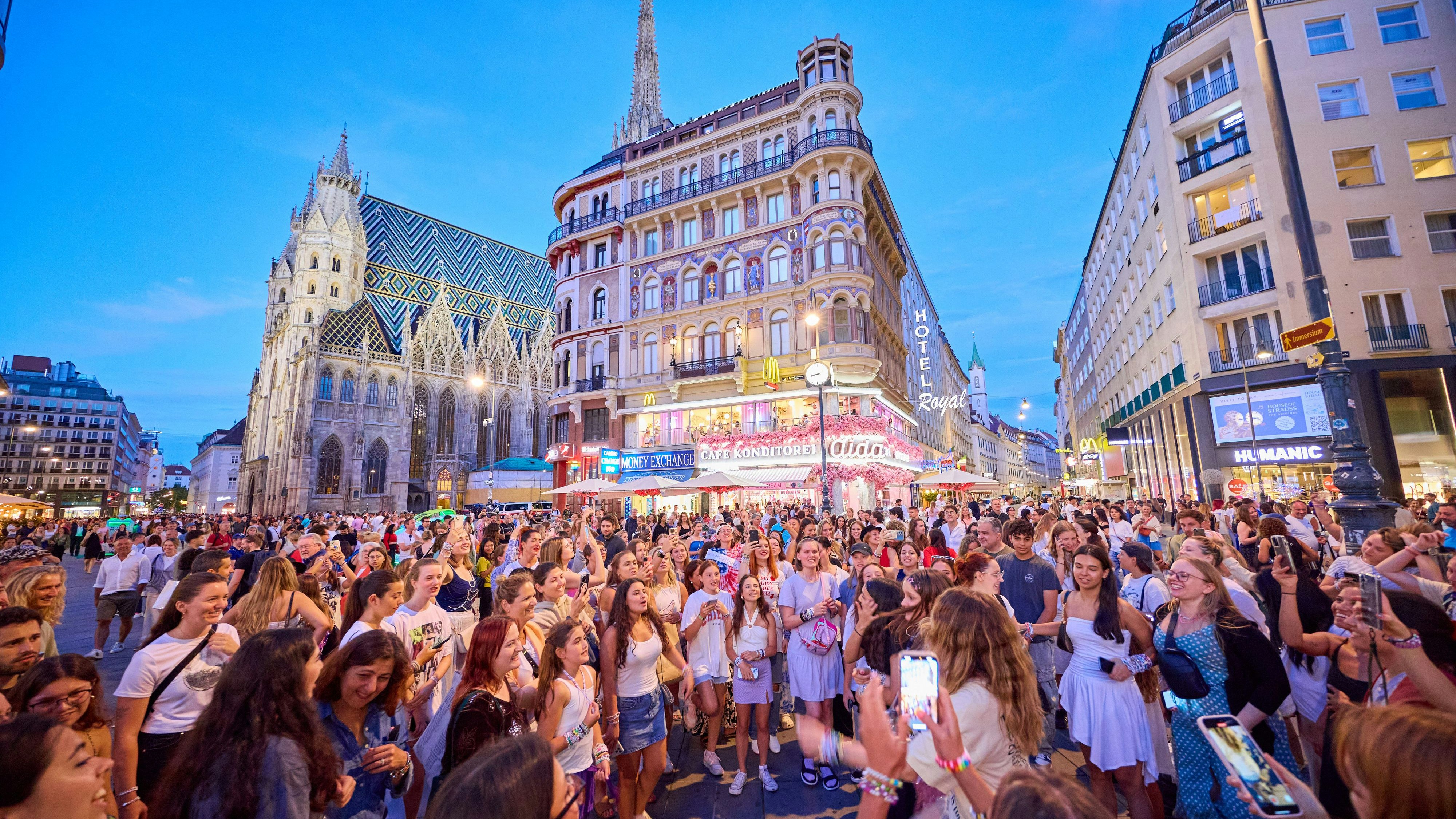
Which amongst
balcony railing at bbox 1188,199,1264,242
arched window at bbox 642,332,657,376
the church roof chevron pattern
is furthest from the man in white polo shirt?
the church roof chevron pattern

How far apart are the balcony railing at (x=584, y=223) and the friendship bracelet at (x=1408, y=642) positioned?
3286 cm

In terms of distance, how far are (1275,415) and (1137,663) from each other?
21266mm

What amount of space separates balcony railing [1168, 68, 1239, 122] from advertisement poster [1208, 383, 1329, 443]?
10666 millimetres

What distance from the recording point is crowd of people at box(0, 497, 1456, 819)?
1.84 metres

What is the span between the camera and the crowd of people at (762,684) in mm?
1837

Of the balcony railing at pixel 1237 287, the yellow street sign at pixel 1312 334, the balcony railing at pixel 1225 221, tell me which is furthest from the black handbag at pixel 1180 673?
the balcony railing at pixel 1225 221

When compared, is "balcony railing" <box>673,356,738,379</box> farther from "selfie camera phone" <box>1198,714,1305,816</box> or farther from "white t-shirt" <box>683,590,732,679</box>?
"selfie camera phone" <box>1198,714,1305,816</box>

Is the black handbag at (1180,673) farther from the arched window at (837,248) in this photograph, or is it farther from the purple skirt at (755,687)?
the arched window at (837,248)

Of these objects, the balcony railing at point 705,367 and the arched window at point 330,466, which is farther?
the arched window at point 330,466

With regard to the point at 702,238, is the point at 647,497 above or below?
below

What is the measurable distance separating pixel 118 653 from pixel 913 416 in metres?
37.5

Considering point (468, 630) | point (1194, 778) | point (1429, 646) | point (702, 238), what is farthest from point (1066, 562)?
point (702, 238)

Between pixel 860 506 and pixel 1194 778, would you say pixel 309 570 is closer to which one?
pixel 1194 778

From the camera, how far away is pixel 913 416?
38844 mm
